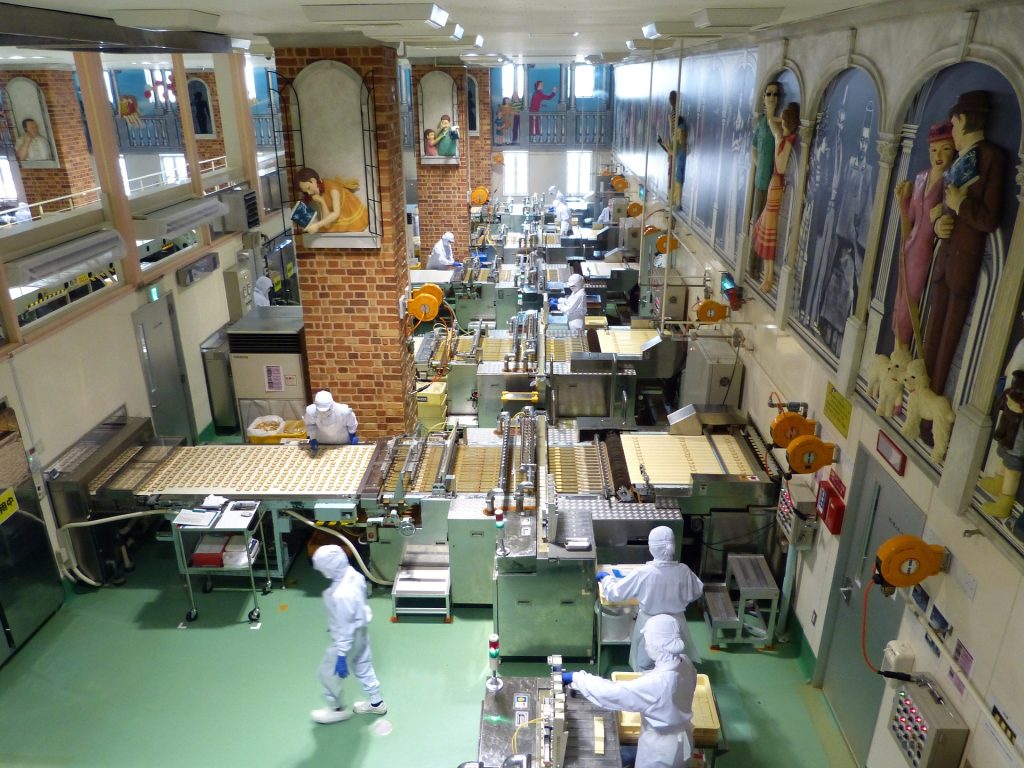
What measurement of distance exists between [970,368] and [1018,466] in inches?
19.9

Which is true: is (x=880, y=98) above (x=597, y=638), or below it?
above

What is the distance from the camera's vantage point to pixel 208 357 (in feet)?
29.0

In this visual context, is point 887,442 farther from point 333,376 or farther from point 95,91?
point 95,91

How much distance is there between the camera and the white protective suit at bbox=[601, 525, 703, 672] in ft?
14.8

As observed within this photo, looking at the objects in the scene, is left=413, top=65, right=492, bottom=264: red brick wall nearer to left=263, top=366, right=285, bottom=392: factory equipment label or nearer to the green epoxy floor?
left=263, top=366, right=285, bottom=392: factory equipment label

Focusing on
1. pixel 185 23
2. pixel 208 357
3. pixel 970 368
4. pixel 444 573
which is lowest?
pixel 444 573

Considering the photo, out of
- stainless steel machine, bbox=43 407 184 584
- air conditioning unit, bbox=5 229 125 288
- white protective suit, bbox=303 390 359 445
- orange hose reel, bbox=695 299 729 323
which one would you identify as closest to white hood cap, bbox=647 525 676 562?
orange hose reel, bbox=695 299 729 323

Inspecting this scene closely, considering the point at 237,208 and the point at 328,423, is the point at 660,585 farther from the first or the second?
the point at 237,208

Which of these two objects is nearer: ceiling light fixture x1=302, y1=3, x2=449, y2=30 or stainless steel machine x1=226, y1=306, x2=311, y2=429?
ceiling light fixture x1=302, y1=3, x2=449, y2=30

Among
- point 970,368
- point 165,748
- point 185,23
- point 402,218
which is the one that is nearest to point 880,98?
point 970,368

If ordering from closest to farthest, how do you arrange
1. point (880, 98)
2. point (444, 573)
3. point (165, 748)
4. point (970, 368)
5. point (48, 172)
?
point (970, 368)
point (880, 98)
point (165, 748)
point (444, 573)
point (48, 172)

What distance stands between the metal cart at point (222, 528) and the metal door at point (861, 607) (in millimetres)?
4231

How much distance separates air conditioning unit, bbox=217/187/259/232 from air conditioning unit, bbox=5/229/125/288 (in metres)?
3.23

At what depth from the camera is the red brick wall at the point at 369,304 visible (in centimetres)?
613
